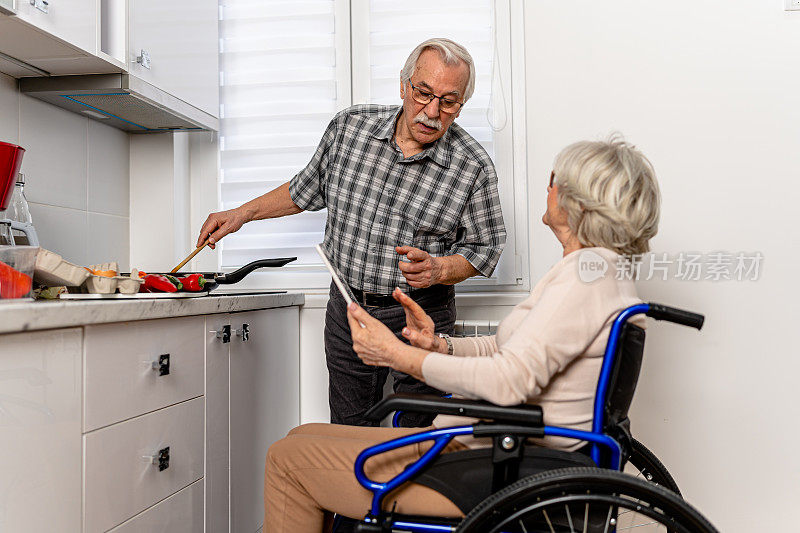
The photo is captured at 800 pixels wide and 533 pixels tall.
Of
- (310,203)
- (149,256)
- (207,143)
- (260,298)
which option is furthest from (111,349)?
(207,143)

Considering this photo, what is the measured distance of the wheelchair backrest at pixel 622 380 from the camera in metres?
1.20

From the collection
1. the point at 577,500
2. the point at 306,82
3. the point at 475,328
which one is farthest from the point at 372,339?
the point at 306,82

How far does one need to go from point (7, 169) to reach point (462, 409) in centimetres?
124

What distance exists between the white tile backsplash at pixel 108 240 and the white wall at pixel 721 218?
1805 mm

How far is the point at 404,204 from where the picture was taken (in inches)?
81.4

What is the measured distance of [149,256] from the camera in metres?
2.57

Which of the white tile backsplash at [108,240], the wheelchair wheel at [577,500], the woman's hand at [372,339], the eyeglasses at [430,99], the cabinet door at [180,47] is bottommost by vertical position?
the wheelchair wheel at [577,500]

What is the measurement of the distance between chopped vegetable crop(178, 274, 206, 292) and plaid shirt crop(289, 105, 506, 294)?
0.46 metres

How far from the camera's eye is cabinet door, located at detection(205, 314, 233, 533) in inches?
73.6

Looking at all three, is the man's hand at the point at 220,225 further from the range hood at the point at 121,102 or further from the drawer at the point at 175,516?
the drawer at the point at 175,516

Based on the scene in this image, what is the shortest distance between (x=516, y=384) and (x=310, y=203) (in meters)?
1.24

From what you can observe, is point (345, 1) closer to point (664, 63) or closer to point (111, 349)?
point (664, 63)

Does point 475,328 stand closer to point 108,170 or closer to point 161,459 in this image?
point 161,459

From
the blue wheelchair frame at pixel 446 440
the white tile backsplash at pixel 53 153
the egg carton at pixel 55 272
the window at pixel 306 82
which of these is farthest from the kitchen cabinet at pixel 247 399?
the blue wheelchair frame at pixel 446 440
